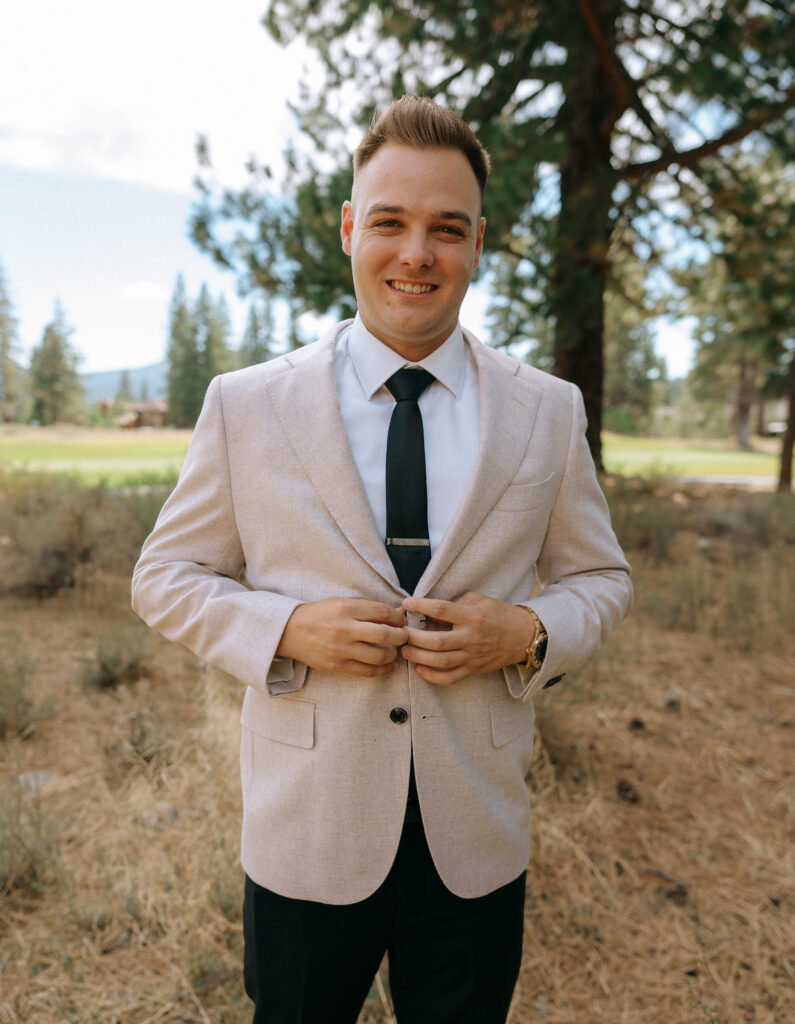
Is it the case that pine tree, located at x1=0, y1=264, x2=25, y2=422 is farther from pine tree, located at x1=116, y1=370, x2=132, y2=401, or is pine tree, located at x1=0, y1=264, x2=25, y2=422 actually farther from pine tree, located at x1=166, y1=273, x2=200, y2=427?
pine tree, located at x1=116, y1=370, x2=132, y2=401

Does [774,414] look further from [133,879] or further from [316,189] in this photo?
[133,879]

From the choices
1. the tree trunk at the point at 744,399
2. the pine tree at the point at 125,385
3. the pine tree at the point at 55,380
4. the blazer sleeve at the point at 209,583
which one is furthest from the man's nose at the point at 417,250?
the pine tree at the point at 125,385

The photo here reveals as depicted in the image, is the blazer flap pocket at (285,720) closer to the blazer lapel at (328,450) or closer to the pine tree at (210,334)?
the blazer lapel at (328,450)

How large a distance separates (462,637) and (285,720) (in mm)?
404

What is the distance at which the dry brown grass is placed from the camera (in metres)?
2.42

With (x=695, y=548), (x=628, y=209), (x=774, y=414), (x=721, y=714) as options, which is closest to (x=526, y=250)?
(x=628, y=209)

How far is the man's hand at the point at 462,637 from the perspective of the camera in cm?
130

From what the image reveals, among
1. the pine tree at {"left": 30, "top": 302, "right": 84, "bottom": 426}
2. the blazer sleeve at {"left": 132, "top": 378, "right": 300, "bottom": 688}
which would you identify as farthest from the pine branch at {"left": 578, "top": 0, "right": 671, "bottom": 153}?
the pine tree at {"left": 30, "top": 302, "right": 84, "bottom": 426}

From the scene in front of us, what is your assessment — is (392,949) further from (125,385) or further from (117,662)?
(125,385)

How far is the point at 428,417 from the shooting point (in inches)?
60.6

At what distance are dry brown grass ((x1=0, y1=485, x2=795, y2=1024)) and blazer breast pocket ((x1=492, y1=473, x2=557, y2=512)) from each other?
1513 millimetres

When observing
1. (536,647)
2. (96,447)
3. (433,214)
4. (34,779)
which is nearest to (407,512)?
(536,647)

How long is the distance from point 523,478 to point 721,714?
3.63 metres

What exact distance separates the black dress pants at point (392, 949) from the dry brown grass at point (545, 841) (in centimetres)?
89
